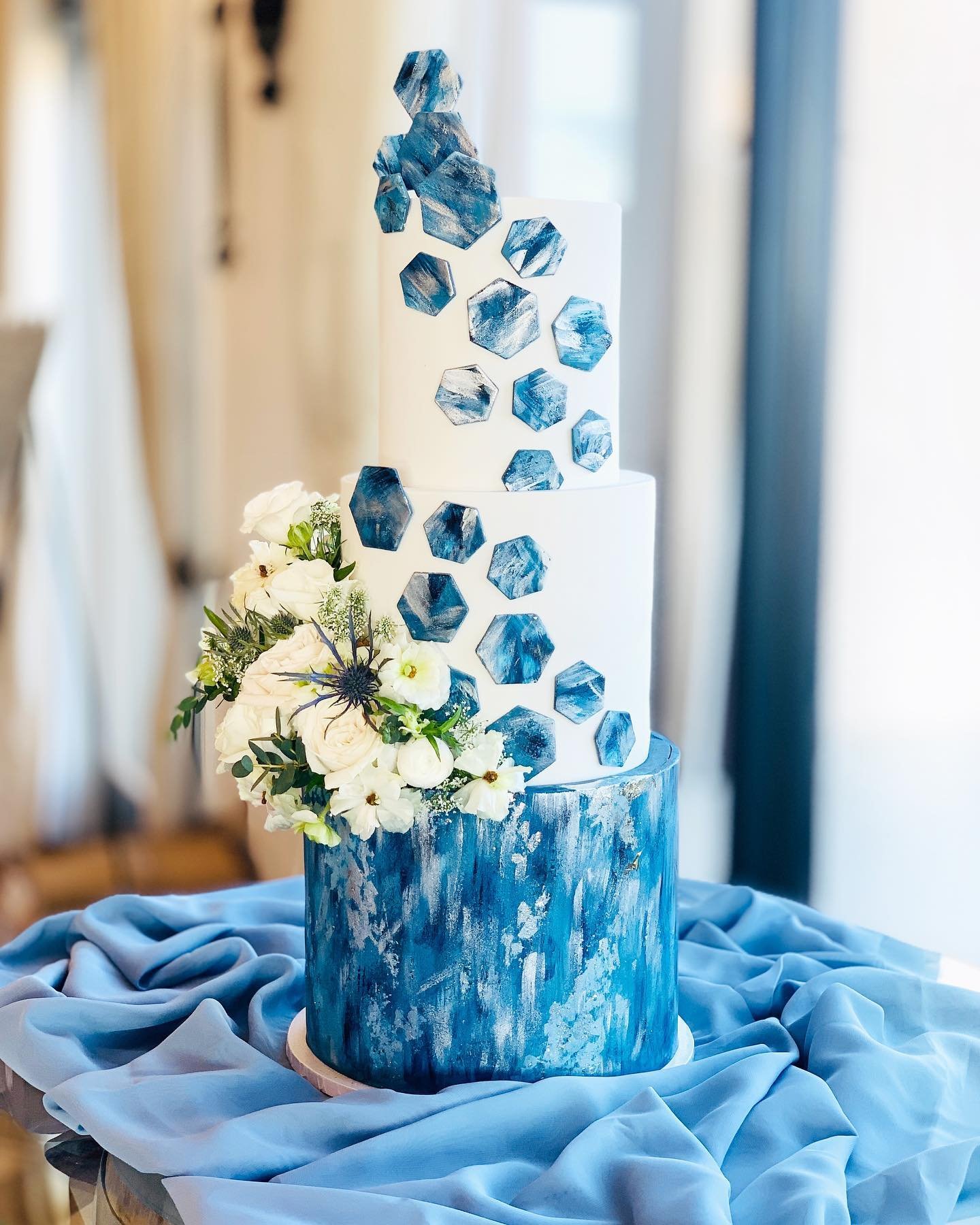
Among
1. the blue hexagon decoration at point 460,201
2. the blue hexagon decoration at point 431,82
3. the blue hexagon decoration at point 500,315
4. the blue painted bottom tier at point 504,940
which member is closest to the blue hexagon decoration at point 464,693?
the blue painted bottom tier at point 504,940

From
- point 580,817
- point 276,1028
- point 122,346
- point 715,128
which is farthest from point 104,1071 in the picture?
point 715,128

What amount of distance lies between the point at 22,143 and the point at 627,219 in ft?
3.59

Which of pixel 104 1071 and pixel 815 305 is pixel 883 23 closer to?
pixel 815 305

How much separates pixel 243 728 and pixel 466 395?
410 millimetres

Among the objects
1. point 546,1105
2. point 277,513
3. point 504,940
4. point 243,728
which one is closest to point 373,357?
point 277,513

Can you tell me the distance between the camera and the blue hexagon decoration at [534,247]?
4.84ft

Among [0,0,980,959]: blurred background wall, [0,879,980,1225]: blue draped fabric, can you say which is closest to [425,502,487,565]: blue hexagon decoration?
[0,879,980,1225]: blue draped fabric

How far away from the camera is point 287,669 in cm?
149

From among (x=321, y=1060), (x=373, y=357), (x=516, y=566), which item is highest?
(x=373, y=357)

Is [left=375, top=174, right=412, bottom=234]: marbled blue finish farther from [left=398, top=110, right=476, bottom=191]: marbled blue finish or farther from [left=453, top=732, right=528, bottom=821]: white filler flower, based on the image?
[left=453, top=732, right=528, bottom=821]: white filler flower

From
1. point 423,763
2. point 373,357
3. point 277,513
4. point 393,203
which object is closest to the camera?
point 423,763

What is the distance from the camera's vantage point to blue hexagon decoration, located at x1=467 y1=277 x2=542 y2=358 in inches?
58.4

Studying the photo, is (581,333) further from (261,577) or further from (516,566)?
(261,577)

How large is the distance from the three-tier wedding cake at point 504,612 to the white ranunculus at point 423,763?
0.06m
